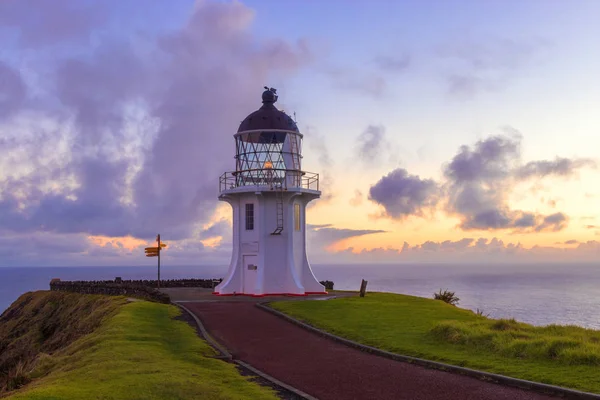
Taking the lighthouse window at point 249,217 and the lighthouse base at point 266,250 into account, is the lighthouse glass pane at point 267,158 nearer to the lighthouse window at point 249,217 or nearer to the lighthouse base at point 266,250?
the lighthouse base at point 266,250

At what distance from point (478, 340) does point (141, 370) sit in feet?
28.9

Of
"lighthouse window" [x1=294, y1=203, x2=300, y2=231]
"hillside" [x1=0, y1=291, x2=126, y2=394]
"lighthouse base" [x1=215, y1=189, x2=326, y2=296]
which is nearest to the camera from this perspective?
"hillside" [x1=0, y1=291, x2=126, y2=394]

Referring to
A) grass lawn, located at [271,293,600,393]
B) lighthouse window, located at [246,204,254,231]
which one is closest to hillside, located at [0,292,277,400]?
grass lawn, located at [271,293,600,393]

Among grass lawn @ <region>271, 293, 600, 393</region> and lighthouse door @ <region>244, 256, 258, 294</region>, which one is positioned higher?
lighthouse door @ <region>244, 256, 258, 294</region>

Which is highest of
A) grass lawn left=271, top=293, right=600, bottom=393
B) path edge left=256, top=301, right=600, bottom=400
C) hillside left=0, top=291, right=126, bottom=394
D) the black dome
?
the black dome

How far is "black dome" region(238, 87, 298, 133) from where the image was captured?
33.7m

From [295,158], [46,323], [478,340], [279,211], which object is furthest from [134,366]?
[46,323]

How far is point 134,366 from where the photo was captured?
13031 millimetres

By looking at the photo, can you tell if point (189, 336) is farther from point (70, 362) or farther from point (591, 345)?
point (591, 345)

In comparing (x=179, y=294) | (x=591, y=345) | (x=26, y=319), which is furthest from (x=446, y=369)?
(x=26, y=319)

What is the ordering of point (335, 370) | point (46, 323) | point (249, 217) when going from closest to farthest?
point (335, 370), point (249, 217), point (46, 323)

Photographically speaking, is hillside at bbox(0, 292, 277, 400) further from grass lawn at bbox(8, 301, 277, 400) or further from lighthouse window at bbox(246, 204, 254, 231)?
lighthouse window at bbox(246, 204, 254, 231)

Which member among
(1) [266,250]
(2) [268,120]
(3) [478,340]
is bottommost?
(3) [478,340]

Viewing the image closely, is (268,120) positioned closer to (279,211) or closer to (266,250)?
(279,211)
